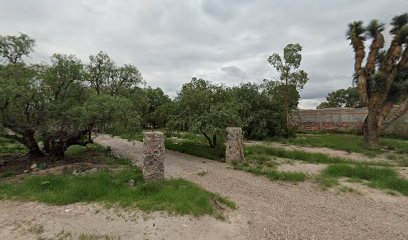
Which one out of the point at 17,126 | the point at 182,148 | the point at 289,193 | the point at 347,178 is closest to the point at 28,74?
the point at 17,126

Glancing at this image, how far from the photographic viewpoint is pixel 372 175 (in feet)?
29.0

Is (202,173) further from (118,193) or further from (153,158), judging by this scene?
(118,193)

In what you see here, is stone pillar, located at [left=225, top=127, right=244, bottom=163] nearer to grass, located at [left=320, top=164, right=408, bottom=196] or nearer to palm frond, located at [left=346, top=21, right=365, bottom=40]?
grass, located at [left=320, top=164, right=408, bottom=196]

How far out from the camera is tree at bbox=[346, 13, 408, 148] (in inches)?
586

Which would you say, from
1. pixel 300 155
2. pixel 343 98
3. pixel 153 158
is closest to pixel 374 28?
pixel 300 155

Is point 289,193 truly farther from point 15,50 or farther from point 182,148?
point 15,50

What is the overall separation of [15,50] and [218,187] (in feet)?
31.7

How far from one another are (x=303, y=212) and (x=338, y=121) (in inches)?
817

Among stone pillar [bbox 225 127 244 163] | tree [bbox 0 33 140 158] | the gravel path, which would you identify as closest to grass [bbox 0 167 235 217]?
the gravel path

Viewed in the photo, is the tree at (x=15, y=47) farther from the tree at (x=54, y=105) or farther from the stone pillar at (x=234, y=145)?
the stone pillar at (x=234, y=145)

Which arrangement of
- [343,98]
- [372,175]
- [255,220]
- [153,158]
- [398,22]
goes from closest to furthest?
[255,220] < [153,158] < [372,175] < [398,22] < [343,98]

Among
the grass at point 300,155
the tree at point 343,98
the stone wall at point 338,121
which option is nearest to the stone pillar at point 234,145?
the grass at point 300,155

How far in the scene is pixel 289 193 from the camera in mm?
7609

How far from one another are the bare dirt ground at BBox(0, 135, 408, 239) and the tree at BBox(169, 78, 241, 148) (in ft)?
16.5
